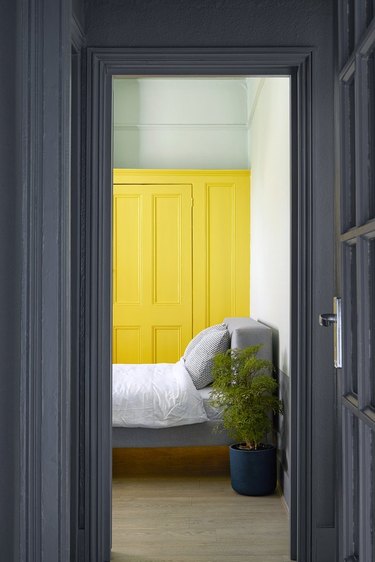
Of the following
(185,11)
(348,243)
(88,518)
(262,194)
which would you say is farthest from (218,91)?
(348,243)

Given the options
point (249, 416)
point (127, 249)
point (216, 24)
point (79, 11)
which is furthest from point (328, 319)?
point (127, 249)

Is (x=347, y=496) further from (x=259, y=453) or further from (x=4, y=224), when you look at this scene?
(x=259, y=453)

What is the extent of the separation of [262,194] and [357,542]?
163 inches

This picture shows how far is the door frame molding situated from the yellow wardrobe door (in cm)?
352

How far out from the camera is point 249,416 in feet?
13.6

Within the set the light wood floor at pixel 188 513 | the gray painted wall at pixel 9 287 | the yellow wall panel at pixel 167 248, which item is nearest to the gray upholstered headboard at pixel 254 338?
the light wood floor at pixel 188 513

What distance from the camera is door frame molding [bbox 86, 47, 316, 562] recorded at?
3.11 meters

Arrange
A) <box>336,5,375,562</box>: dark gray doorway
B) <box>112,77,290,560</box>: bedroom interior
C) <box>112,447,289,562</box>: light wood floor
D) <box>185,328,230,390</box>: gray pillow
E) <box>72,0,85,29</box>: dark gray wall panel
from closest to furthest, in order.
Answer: <box>336,5,375,562</box>: dark gray doorway → <box>72,0,85,29</box>: dark gray wall panel → <box>112,447,289,562</box>: light wood floor → <box>185,328,230,390</box>: gray pillow → <box>112,77,290,560</box>: bedroom interior

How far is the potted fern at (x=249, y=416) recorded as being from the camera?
4156mm

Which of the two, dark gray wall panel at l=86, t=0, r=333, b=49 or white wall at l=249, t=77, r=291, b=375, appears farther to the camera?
white wall at l=249, t=77, r=291, b=375

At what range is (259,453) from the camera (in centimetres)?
416

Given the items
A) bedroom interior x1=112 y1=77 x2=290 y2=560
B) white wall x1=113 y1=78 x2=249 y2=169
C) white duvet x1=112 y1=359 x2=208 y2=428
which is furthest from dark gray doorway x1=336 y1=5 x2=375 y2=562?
white wall x1=113 y1=78 x2=249 y2=169

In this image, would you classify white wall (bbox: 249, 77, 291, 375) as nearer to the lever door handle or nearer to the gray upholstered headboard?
the gray upholstered headboard

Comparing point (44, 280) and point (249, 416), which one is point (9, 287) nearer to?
point (44, 280)
